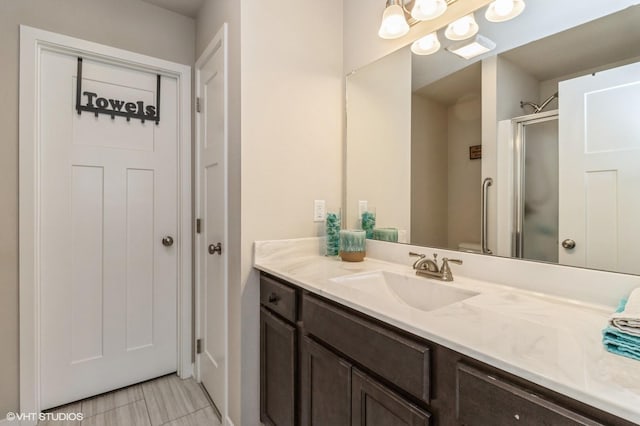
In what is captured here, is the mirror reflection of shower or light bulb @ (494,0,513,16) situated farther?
light bulb @ (494,0,513,16)

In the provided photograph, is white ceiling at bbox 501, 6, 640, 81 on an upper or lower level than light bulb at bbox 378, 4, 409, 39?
lower

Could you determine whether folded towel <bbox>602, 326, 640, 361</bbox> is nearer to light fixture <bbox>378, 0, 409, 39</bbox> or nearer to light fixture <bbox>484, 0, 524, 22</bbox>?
light fixture <bbox>484, 0, 524, 22</bbox>

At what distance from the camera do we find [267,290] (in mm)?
1444

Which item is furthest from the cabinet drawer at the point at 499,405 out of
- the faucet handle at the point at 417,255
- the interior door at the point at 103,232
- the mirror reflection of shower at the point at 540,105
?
the interior door at the point at 103,232

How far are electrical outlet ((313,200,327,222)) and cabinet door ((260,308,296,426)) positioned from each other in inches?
22.5

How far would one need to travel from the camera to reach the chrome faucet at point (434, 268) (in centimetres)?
118

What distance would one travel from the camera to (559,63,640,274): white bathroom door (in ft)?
2.84

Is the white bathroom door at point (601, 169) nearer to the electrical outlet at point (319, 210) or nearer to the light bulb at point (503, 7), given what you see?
the light bulb at point (503, 7)

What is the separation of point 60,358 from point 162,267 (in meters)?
0.72

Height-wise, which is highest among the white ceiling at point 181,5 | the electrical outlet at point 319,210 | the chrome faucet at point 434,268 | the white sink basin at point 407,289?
the white ceiling at point 181,5

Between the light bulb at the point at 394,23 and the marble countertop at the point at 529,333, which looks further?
the light bulb at the point at 394,23

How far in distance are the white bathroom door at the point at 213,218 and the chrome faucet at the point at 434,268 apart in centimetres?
100

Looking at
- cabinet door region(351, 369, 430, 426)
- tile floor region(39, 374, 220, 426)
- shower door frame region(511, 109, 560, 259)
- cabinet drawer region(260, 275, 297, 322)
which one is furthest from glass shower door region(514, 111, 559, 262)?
tile floor region(39, 374, 220, 426)

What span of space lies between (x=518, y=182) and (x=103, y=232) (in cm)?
223
